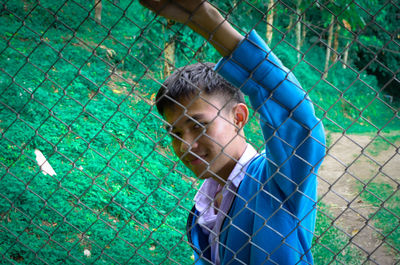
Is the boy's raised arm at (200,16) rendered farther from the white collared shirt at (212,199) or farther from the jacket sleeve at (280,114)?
the white collared shirt at (212,199)

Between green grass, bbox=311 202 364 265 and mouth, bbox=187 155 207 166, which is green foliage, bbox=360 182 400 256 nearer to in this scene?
green grass, bbox=311 202 364 265

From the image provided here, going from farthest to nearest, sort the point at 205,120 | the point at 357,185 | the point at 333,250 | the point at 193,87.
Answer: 1. the point at 357,185
2. the point at 333,250
3. the point at 193,87
4. the point at 205,120

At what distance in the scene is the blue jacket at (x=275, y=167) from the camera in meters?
1.27

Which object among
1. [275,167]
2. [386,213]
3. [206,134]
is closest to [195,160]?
[206,134]

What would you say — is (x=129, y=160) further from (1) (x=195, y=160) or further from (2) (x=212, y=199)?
(2) (x=212, y=199)

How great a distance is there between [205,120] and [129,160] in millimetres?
2692

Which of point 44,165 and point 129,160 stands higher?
point 129,160

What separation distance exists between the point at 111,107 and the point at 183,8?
11.9ft

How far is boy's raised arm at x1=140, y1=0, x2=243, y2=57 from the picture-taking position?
117 centimetres

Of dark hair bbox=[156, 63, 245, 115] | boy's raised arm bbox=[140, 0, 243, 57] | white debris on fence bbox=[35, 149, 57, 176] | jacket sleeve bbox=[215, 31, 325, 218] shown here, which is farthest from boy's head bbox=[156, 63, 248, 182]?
white debris on fence bbox=[35, 149, 57, 176]

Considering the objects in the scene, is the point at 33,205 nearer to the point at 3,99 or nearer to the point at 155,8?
the point at 3,99

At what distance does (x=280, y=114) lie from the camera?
4.35ft

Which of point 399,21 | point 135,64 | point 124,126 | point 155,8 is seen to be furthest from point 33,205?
point 399,21

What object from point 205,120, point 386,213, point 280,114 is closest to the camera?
point 280,114
